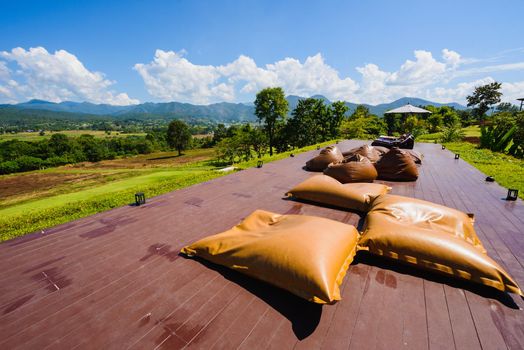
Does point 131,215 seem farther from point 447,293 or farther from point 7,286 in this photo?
point 447,293

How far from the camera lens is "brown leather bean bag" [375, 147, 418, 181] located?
18.2 feet

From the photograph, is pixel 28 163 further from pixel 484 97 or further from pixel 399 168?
pixel 484 97

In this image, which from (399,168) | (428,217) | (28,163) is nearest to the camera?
(428,217)

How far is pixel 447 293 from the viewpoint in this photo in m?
1.99

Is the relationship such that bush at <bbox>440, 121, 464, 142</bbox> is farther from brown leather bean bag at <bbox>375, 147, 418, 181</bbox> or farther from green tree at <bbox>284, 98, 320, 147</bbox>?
brown leather bean bag at <bbox>375, 147, 418, 181</bbox>

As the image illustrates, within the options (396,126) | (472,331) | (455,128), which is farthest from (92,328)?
(396,126)

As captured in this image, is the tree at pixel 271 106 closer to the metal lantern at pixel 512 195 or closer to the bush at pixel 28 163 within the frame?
the metal lantern at pixel 512 195

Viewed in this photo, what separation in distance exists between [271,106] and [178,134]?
26.9 metres

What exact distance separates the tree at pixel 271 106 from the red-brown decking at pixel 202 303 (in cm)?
2824

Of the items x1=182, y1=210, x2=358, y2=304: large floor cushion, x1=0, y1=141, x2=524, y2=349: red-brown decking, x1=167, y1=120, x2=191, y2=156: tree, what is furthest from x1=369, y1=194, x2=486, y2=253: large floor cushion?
x1=167, y1=120, x2=191, y2=156: tree

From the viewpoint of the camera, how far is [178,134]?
48656 mm

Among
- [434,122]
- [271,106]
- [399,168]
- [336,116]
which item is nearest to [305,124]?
[336,116]

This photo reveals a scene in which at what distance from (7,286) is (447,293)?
4.16 meters

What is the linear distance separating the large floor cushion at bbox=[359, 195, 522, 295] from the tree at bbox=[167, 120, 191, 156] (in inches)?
1975
